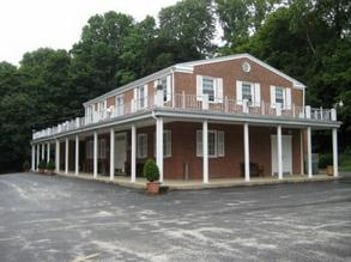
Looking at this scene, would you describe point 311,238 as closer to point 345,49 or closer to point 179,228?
point 179,228

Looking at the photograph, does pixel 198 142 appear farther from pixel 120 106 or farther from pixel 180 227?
pixel 180 227

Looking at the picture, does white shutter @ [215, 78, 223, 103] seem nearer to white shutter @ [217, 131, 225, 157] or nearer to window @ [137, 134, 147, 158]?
white shutter @ [217, 131, 225, 157]

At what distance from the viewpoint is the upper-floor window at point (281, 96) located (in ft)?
90.0

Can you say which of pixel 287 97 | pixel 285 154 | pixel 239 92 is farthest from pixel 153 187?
pixel 287 97

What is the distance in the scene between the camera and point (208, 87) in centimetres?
2500

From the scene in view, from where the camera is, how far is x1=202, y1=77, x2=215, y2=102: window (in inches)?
975

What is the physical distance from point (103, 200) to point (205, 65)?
10.9 meters

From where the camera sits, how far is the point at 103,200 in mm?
16578

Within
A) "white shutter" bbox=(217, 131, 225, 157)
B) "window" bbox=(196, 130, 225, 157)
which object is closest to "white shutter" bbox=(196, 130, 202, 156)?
"window" bbox=(196, 130, 225, 157)

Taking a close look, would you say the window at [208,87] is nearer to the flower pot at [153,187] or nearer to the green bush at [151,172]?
the green bush at [151,172]

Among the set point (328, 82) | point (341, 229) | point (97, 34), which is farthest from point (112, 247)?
point (97, 34)

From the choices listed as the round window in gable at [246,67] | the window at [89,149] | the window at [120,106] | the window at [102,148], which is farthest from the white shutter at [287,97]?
the window at [89,149]

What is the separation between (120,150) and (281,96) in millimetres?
10206

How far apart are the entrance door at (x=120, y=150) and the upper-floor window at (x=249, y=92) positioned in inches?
294
